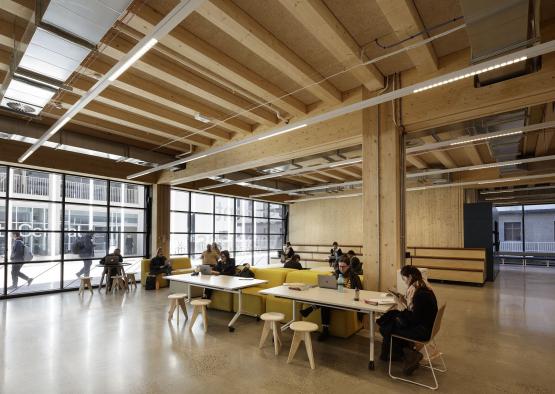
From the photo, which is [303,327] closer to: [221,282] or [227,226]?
[221,282]

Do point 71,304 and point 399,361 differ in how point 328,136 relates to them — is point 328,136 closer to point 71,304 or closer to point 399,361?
point 399,361

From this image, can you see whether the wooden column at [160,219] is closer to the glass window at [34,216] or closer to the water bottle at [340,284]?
the glass window at [34,216]

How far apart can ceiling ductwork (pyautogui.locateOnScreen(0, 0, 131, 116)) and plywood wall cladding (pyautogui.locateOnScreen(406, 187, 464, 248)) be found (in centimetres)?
1095

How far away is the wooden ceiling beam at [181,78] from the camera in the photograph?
155 inches

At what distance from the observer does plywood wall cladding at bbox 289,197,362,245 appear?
1362 centimetres

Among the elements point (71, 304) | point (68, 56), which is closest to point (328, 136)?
point (68, 56)

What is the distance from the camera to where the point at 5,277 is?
7.54 metres

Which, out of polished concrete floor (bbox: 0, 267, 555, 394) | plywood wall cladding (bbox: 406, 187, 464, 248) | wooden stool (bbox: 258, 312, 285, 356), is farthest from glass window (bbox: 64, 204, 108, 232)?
plywood wall cladding (bbox: 406, 187, 464, 248)

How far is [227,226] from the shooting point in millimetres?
12945

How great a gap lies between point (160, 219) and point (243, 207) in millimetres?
4526

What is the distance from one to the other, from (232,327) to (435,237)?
8597 mm

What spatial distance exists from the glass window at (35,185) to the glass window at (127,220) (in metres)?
1.50

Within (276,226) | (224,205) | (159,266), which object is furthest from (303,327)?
(276,226)

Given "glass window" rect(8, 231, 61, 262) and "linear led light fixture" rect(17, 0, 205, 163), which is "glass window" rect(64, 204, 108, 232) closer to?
"glass window" rect(8, 231, 61, 262)
